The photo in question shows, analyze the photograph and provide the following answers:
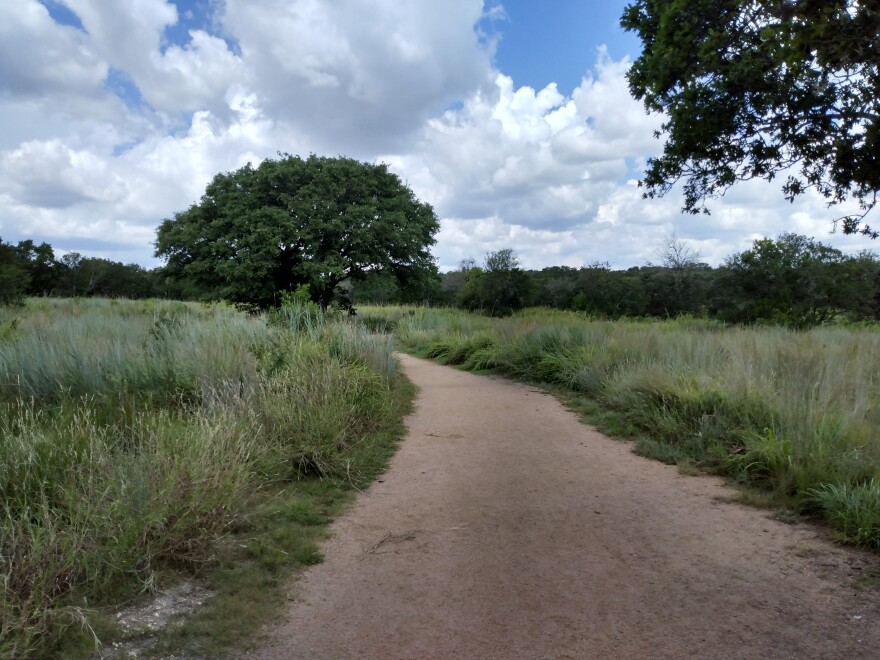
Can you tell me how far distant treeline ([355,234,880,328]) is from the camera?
869 inches

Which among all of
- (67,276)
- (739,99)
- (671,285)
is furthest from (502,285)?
(67,276)

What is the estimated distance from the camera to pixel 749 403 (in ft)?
25.1

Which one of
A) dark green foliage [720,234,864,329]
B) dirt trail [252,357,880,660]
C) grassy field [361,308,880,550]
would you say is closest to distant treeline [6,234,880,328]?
dark green foliage [720,234,864,329]

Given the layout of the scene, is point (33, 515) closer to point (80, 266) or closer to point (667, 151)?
point (667, 151)

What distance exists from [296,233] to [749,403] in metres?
23.5

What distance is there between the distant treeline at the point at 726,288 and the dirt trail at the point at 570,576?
15224mm

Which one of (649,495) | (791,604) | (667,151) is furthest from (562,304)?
(791,604)

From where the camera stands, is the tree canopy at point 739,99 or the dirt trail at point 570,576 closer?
the dirt trail at point 570,576

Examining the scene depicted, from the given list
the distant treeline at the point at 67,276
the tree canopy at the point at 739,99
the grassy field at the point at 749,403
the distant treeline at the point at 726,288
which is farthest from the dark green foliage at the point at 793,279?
the distant treeline at the point at 67,276

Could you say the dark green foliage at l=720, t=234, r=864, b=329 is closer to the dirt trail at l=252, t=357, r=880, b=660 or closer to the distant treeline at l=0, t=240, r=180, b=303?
the dirt trail at l=252, t=357, r=880, b=660

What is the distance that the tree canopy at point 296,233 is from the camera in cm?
2827

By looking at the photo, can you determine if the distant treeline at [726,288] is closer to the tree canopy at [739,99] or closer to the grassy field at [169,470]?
the tree canopy at [739,99]

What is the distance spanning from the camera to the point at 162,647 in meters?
3.30

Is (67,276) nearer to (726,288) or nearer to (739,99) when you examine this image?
(726,288)
